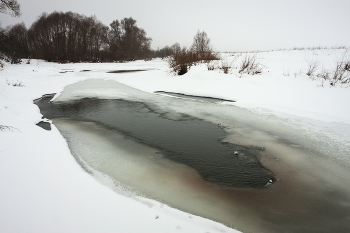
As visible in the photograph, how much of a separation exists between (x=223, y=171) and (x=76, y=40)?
41.3 meters

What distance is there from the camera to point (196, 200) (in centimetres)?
260

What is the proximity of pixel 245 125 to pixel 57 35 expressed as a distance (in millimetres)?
40239

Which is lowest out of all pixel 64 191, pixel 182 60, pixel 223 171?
pixel 223 171

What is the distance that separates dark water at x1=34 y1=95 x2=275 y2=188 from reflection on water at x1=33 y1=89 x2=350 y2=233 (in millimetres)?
25

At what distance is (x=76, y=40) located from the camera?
3650 cm

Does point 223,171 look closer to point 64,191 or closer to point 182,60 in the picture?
point 64,191

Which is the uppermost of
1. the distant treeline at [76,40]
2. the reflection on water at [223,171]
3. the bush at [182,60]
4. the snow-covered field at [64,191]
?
the distant treeline at [76,40]

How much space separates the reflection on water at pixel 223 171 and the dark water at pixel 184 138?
25 millimetres

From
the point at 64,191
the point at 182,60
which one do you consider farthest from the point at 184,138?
the point at 182,60

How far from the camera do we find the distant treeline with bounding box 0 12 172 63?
3438cm

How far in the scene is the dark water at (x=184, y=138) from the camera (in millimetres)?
3201

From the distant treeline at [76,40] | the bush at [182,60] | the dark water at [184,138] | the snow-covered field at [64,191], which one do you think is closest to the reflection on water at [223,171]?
the dark water at [184,138]

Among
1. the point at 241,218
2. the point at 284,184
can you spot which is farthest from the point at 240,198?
the point at 284,184

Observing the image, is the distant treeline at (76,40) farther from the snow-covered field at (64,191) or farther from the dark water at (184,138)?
the snow-covered field at (64,191)
